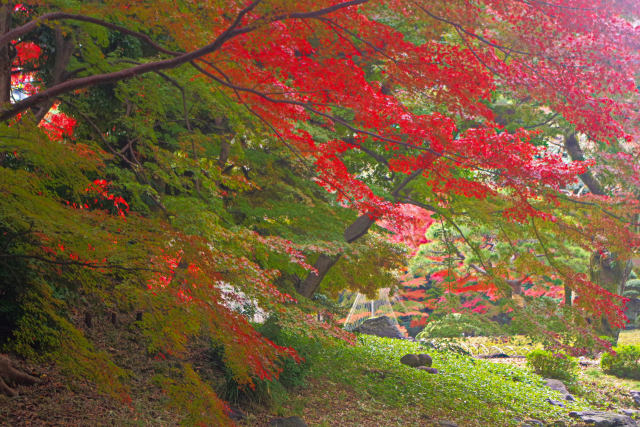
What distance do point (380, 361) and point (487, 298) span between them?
13.4 meters

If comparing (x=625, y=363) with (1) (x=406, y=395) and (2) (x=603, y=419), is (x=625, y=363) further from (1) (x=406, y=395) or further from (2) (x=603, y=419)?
(1) (x=406, y=395)

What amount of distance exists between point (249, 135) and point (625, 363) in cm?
1138

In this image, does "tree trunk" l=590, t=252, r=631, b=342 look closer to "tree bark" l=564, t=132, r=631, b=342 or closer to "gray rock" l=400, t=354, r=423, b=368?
"tree bark" l=564, t=132, r=631, b=342

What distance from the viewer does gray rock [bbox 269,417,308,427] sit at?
237 inches

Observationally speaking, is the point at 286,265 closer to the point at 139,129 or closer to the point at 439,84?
the point at 139,129

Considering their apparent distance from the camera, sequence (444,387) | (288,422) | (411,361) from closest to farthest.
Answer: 1. (288,422)
2. (444,387)
3. (411,361)

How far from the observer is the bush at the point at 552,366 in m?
11.7

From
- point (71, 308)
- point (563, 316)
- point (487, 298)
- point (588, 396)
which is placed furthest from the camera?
point (487, 298)

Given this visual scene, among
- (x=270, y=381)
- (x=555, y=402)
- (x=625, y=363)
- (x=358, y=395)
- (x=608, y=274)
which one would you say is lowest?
(x=270, y=381)

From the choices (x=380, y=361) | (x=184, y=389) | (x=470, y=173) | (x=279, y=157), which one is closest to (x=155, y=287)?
(x=184, y=389)

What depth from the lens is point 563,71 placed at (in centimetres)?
455

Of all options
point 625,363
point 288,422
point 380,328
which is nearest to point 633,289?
point 625,363

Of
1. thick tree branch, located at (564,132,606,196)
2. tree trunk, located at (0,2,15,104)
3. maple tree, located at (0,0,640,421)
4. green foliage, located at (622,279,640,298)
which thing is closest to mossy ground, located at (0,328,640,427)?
maple tree, located at (0,0,640,421)

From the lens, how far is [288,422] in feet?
20.0
